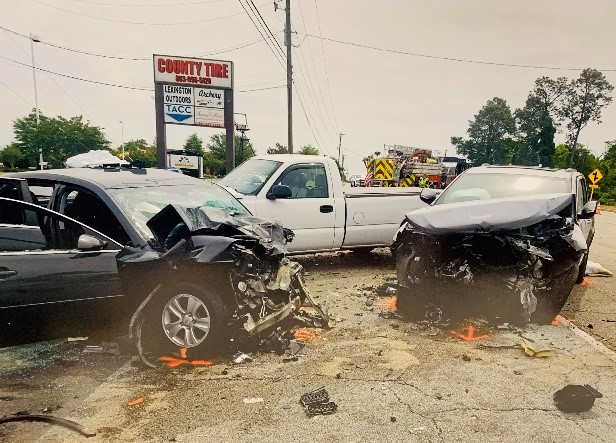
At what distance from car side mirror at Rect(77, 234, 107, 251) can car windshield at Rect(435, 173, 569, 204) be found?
4.59 metres

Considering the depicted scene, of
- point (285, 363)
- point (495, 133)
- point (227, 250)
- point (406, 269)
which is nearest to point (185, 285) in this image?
point (227, 250)

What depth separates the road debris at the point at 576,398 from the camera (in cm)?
322

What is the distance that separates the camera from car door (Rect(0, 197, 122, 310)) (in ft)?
11.6

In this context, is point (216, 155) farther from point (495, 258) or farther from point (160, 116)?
point (495, 258)

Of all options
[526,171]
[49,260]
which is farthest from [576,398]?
[49,260]

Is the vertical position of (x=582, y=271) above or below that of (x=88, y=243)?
below

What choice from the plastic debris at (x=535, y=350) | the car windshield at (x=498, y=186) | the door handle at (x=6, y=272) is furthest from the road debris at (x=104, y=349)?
the car windshield at (x=498, y=186)

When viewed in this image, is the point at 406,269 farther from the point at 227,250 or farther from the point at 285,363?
the point at 227,250

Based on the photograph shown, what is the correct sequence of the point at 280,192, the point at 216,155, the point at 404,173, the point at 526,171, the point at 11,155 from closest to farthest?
the point at 526,171 < the point at 280,192 < the point at 404,173 < the point at 11,155 < the point at 216,155

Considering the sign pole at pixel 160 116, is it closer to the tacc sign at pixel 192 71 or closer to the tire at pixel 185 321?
the tacc sign at pixel 192 71

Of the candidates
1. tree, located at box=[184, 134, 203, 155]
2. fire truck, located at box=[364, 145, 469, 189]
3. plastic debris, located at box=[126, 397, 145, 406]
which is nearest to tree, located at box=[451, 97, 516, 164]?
tree, located at box=[184, 134, 203, 155]

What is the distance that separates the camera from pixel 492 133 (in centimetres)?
8681

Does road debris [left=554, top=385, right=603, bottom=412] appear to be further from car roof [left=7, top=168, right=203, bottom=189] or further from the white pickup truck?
the white pickup truck

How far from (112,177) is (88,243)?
1100 millimetres
